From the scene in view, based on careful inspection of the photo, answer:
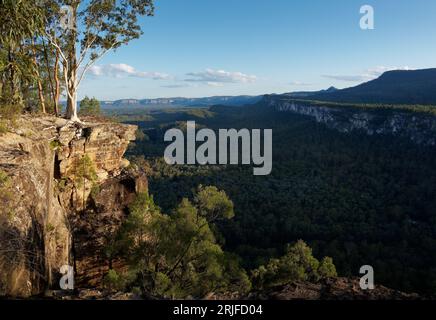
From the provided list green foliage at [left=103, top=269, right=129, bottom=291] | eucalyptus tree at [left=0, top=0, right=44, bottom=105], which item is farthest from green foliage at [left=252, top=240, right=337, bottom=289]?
eucalyptus tree at [left=0, top=0, right=44, bottom=105]

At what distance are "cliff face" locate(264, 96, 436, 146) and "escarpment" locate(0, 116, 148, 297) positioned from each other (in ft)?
331

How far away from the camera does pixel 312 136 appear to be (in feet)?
488

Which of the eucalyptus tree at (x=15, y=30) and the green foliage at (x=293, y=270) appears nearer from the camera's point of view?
the eucalyptus tree at (x=15, y=30)

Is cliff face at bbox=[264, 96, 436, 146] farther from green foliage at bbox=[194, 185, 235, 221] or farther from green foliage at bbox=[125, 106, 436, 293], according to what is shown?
green foliage at bbox=[194, 185, 235, 221]

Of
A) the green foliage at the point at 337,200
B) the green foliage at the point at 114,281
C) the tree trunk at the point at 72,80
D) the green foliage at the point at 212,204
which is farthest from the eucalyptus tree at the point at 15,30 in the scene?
the green foliage at the point at 337,200

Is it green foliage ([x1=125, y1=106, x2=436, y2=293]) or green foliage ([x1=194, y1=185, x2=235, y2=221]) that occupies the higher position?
green foliage ([x1=194, y1=185, x2=235, y2=221])

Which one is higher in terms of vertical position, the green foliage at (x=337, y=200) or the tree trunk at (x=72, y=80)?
the tree trunk at (x=72, y=80)

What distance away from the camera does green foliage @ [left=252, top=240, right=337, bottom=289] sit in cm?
2358

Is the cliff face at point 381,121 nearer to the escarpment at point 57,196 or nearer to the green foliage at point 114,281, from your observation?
the escarpment at point 57,196

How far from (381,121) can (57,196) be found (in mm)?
121061

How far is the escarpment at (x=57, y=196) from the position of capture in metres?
10.3

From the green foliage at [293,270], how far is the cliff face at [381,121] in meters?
90.6

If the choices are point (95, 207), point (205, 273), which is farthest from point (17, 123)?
point (205, 273)

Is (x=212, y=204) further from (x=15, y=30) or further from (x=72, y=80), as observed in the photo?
(x=15, y=30)
